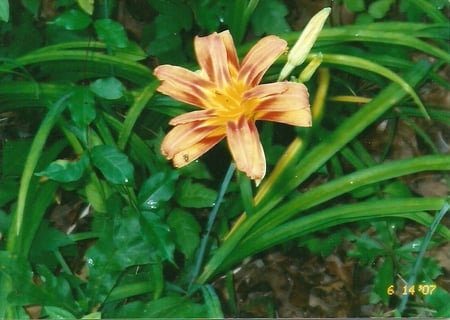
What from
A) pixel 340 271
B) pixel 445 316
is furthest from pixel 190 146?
pixel 445 316

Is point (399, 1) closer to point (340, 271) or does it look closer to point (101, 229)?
point (340, 271)

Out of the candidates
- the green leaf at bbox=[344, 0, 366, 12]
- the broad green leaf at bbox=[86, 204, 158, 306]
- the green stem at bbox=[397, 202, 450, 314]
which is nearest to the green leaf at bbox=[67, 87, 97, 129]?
the broad green leaf at bbox=[86, 204, 158, 306]

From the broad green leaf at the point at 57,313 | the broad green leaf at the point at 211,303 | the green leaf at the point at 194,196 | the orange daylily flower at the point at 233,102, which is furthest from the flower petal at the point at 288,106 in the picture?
the broad green leaf at the point at 57,313

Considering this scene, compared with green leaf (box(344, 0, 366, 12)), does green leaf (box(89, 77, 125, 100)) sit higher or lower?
lower

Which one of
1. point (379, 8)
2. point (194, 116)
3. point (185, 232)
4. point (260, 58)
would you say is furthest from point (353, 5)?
point (185, 232)

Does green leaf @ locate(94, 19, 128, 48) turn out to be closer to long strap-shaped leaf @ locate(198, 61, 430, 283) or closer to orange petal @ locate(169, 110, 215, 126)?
orange petal @ locate(169, 110, 215, 126)
